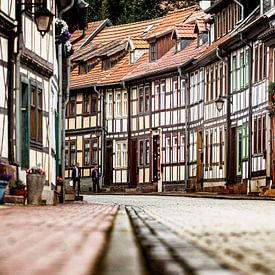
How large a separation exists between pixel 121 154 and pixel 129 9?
19.3 meters

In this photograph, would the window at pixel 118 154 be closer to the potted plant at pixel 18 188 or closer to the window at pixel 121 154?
the window at pixel 121 154

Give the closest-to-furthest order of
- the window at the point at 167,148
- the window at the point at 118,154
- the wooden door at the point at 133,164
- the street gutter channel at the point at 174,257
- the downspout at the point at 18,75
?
the street gutter channel at the point at 174,257, the downspout at the point at 18,75, the window at the point at 167,148, the wooden door at the point at 133,164, the window at the point at 118,154

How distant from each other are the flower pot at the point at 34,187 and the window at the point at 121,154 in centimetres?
4232

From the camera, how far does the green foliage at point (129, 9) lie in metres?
82.4

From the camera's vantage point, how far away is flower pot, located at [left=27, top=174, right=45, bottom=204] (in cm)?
2364

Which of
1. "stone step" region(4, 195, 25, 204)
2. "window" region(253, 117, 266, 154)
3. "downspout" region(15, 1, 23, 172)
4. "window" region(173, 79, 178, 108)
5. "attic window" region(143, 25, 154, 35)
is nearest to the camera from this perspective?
"stone step" region(4, 195, 25, 204)

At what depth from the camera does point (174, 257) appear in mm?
6473

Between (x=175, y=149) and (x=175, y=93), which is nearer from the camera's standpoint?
(x=175, y=149)

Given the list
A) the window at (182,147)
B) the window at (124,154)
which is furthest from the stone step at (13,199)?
the window at (124,154)

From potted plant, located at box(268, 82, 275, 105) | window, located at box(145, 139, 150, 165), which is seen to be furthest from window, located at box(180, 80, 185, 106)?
potted plant, located at box(268, 82, 275, 105)

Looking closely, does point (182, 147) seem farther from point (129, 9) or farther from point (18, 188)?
point (18, 188)

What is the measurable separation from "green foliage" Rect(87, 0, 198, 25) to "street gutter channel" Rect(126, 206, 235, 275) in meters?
73.3

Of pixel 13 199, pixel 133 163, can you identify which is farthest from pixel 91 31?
pixel 13 199

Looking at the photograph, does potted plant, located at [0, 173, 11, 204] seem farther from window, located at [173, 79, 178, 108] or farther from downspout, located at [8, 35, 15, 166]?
window, located at [173, 79, 178, 108]
